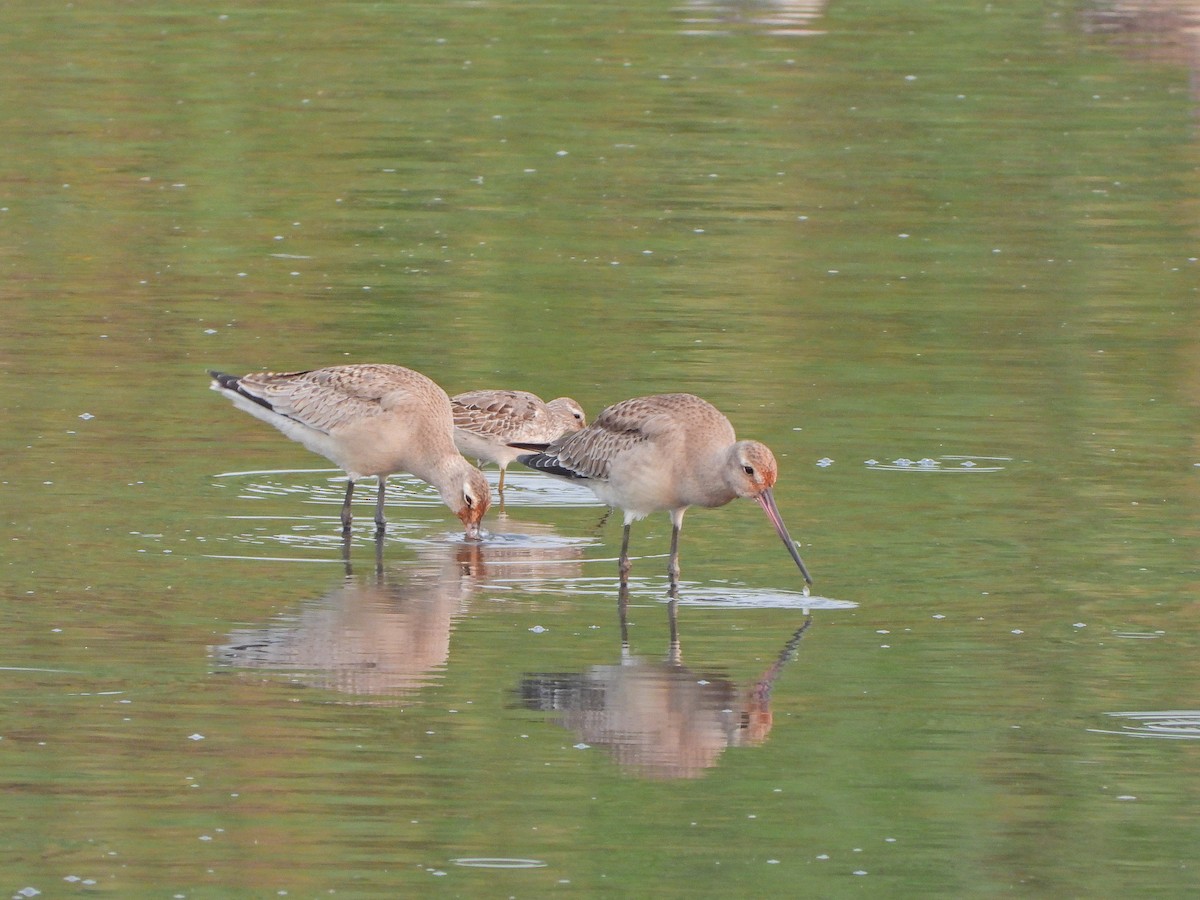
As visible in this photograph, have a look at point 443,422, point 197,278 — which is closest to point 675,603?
point 443,422

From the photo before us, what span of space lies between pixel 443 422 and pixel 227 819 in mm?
4571

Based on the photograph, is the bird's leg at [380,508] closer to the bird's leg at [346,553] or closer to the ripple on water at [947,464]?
the bird's leg at [346,553]

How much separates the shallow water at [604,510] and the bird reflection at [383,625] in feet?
0.10

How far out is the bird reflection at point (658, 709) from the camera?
9094mm

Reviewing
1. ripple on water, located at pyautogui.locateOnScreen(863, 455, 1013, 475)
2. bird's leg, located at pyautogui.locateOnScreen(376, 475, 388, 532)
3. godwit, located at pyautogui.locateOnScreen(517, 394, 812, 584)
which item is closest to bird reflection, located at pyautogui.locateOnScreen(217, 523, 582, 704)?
bird's leg, located at pyautogui.locateOnScreen(376, 475, 388, 532)

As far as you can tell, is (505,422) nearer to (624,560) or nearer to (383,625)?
(624,560)

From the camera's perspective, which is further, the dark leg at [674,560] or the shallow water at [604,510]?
the dark leg at [674,560]

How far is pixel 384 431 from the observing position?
12.5m

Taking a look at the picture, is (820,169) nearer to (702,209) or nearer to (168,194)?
(702,209)

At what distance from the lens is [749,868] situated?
8047 mm

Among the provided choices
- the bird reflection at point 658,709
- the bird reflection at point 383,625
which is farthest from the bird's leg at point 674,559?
the bird reflection at point 658,709

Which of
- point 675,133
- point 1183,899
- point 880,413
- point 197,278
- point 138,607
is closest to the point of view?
point 1183,899

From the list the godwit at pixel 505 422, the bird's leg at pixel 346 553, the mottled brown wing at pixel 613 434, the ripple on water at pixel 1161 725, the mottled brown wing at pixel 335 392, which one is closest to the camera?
the ripple on water at pixel 1161 725

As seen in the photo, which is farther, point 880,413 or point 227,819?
point 880,413
